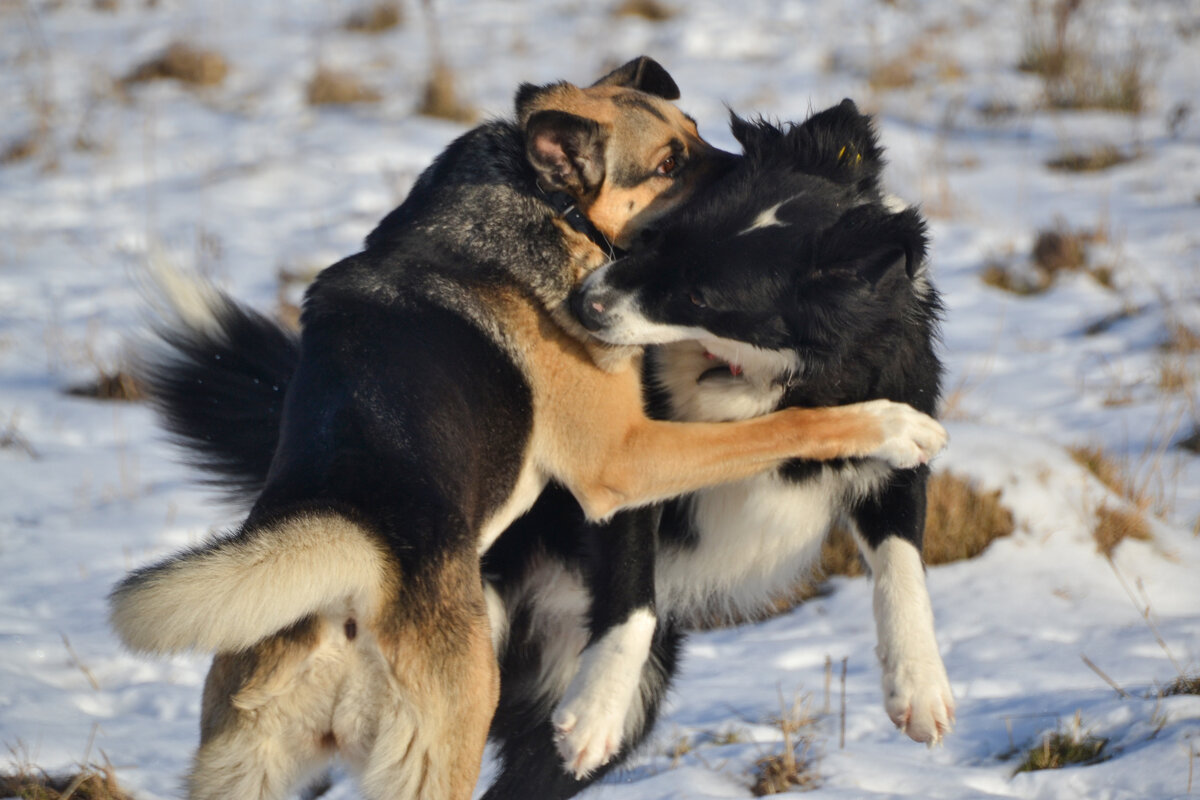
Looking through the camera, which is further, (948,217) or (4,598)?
(948,217)

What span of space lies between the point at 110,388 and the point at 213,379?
2738 mm

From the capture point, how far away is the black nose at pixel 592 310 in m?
2.94

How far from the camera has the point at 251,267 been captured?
6977 mm

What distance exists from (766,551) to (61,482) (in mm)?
3311

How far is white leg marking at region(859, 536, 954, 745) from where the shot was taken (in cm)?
280

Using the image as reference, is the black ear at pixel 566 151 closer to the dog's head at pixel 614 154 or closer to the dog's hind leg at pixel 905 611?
the dog's head at pixel 614 154

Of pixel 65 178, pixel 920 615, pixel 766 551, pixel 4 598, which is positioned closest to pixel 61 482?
pixel 4 598

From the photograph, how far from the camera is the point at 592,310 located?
9.66 feet

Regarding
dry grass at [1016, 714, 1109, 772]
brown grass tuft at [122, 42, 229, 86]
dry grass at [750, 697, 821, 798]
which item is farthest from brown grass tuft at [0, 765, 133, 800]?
brown grass tuft at [122, 42, 229, 86]

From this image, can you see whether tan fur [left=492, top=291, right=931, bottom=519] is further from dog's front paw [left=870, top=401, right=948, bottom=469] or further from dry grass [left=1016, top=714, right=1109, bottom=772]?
dry grass [left=1016, top=714, right=1109, bottom=772]

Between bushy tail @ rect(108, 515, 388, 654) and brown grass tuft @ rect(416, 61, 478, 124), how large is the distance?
7256mm

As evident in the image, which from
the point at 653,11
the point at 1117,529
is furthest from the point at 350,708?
the point at 653,11

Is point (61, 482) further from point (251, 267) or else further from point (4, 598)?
point (251, 267)

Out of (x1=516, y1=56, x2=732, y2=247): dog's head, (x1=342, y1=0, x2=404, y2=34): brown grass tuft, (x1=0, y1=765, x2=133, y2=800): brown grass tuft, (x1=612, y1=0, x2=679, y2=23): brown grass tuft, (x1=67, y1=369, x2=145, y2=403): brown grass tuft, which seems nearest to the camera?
(x1=0, y1=765, x2=133, y2=800): brown grass tuft
